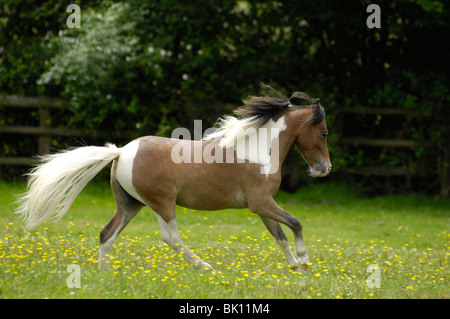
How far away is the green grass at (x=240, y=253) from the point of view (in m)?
5.41

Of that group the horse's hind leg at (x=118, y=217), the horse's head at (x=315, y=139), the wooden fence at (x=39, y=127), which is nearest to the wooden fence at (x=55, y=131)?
the wooden fence at (x=39, y=127)

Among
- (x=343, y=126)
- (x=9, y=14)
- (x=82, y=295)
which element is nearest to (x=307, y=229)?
(x=343, y=126)

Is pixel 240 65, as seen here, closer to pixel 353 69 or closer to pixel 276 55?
pixel 276 55

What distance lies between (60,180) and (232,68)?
338 inches

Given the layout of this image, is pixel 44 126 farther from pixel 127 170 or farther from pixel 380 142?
pixel 127 170

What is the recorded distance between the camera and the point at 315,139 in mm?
6707

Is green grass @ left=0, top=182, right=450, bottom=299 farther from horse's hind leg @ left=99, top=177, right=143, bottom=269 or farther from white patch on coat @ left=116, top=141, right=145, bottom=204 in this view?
white patch on coat @ left=116, top=141, right=145, bottom=204

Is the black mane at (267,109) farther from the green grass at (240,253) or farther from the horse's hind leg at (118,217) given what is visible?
the green grass at (240,253)

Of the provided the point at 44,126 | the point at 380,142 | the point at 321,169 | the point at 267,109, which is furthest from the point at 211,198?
the point at 44,126

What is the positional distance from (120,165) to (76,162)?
0.52 m

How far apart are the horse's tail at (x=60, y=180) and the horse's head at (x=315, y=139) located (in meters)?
2.15

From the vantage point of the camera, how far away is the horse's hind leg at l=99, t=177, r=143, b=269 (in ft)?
21.3

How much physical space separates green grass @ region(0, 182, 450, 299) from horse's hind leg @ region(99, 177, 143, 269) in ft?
0.92

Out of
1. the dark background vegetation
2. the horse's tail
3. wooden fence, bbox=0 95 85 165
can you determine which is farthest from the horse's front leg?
wooden fence, bbox=0 95 85 165
